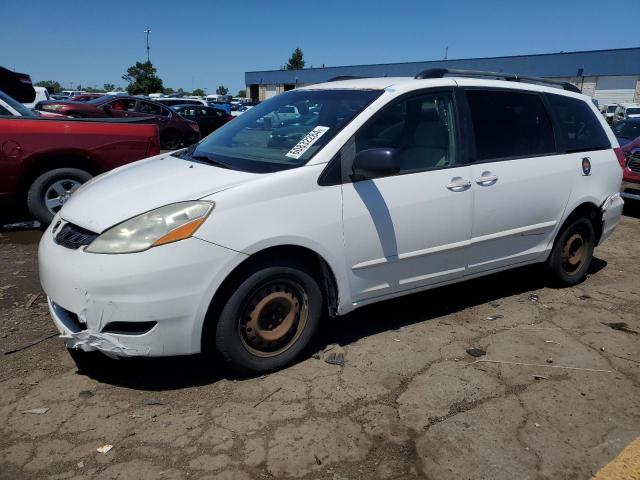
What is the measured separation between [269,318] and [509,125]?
2.42 metres

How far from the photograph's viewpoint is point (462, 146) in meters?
3.76

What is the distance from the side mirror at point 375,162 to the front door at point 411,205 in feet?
0.30

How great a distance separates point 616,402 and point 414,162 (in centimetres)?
188

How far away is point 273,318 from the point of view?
3.11 m

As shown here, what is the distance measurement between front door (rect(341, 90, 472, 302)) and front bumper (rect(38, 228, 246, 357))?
2.85ft

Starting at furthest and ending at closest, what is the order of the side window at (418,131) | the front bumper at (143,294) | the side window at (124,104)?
the side window at (124,104) → the side window at (418,131) → the front bumper at (143,294)

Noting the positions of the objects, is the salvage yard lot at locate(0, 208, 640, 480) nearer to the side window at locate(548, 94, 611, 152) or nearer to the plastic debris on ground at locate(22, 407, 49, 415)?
the plastic debris on ground at locate(22, 407, 49, 415)

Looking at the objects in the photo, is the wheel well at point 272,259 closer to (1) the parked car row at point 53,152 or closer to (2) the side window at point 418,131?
(2) the side window at point 418,131

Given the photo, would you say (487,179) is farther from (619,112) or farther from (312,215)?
(619,112)

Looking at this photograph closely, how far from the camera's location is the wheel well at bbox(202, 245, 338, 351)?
288 cm

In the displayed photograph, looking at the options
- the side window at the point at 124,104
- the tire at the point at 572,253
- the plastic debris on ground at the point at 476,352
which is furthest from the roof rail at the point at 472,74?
the side window at the point at 124,104

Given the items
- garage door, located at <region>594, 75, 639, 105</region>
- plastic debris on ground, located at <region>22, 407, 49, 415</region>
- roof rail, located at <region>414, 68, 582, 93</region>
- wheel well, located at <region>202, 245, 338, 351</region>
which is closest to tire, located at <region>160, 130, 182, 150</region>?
roof rail, located at <region>414, 68, 582, 93</region>

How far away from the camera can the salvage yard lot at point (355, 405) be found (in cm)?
244

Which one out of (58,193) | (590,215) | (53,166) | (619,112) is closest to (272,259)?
(590,215)
